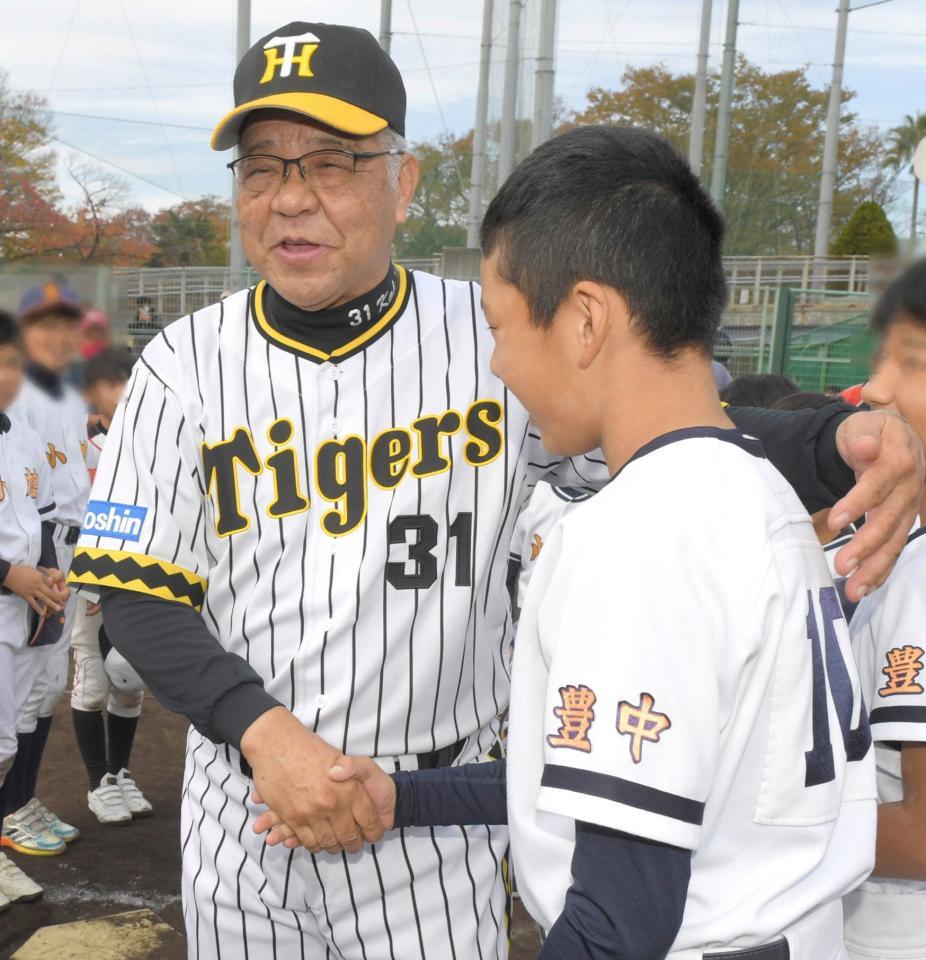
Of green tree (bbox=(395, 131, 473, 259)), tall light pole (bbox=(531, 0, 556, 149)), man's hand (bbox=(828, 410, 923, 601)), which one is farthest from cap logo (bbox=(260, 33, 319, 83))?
green tree (bbox=(395, 131, 473, 259))

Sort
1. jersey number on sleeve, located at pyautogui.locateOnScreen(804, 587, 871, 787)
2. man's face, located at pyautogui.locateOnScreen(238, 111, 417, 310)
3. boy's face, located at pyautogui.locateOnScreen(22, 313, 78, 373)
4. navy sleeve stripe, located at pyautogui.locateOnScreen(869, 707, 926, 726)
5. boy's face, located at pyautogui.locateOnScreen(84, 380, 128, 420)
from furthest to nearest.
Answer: boy's face, located at pyautogui.locateOnScreen(84, 380, 128, 420) < boy's face, located at pyautogui.locateOnScreen(22, 313, 78, 373) < man's face, located at pyautogui.locateOnScreen(238, 111, 417, 310) < navy sleeve stripe, located at pyautogui.locateOnScreen(869, 707, 926, 726) < jersey number on sleeve, located at pyautogui.locateOnScreen(804, 587, 871, 787)

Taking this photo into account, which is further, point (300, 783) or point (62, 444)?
point (62, 444)

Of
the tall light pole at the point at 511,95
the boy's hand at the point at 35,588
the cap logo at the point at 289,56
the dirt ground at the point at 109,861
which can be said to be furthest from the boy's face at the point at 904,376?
the tall light pole at the point at 511,95

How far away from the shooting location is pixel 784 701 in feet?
3.79

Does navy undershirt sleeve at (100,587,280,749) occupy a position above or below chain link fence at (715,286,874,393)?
below

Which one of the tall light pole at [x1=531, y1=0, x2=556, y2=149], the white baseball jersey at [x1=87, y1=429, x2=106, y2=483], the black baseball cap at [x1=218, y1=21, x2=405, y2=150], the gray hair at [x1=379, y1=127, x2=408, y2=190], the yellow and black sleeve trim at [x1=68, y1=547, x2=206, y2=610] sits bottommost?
the white baseball jersey at [x1=87, y1=429, x2=106, y2=483]

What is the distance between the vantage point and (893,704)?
166cm

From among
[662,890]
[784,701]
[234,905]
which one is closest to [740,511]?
[784,701]

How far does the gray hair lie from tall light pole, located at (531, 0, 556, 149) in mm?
12453

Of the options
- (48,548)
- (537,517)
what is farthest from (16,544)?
(537,517)

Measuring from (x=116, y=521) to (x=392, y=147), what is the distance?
850 millimetres

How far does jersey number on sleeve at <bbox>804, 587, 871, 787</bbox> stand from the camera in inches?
47.1

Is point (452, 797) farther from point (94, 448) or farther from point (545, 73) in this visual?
point (545, 73)

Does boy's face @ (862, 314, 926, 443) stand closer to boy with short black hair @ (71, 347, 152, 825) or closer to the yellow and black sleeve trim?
the yellow and black sleeve trim
